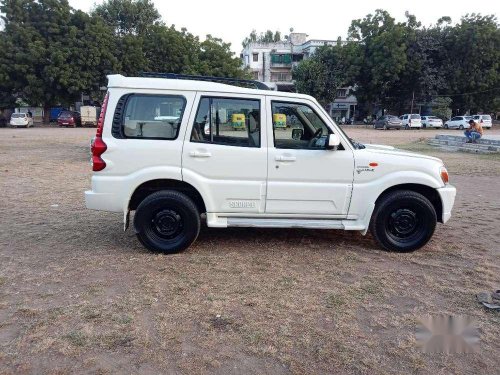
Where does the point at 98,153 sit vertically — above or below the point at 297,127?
below

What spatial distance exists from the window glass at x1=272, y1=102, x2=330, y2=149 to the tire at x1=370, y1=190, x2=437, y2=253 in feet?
3.66

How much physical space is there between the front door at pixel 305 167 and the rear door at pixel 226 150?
15 centimetres

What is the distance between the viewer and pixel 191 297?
394cm

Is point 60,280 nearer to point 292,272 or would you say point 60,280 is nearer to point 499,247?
point 292,272

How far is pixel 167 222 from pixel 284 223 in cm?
142

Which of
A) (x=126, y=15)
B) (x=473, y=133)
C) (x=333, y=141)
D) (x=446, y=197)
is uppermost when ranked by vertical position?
(x=126, y=15)

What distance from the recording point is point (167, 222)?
501cm

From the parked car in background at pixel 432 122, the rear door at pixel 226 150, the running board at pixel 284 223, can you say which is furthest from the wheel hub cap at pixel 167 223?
the parked car in background at pixel 432 122

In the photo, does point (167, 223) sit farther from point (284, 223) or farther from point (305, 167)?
point (305, 167)

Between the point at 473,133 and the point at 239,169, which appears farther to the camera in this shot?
the point at 473,133

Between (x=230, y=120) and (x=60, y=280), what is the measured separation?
2561 mm

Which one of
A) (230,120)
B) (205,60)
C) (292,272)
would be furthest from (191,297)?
(205,60)

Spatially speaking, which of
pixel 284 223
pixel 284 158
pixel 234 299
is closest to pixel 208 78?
pixel 284 158

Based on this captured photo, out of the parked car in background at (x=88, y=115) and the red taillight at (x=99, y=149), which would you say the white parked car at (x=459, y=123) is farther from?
the red taillight at (x=99, y=149)
